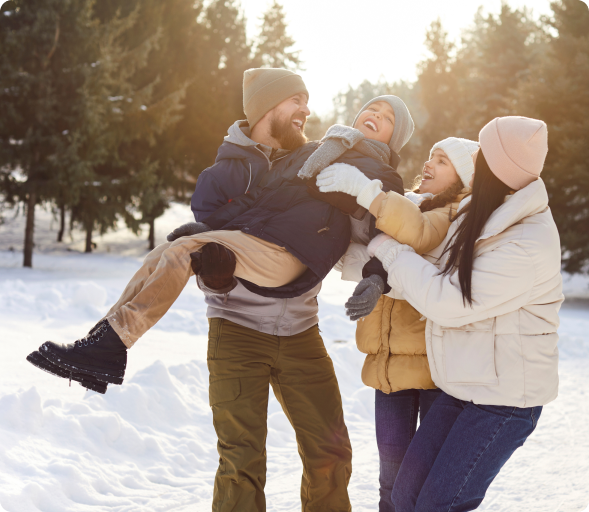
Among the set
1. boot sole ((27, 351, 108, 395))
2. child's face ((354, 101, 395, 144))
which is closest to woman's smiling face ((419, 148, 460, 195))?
child's face ((354, 101, 395, 144))

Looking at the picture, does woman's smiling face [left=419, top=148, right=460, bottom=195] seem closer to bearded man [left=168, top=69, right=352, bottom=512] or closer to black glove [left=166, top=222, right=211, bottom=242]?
bearded man [left=168, top=69, right=352, bottom=512]

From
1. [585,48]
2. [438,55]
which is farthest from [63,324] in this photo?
[438,55]

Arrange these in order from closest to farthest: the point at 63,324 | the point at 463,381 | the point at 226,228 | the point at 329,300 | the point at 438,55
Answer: the point at 463,381, the point at 226,228, the point at 63,324, the point at 329,300, the point at 438,55

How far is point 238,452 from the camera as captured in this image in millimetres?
2770

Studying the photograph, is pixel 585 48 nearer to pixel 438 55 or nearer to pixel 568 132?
pixel 568 132

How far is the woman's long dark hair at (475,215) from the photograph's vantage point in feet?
7.34

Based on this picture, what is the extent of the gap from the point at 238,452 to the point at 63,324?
5728mm

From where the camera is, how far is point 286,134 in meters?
3.20

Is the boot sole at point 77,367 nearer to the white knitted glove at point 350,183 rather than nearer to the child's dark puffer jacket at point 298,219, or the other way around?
the child's dark puffer jacket at point 298,219

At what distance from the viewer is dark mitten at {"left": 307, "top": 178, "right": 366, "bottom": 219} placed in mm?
2762

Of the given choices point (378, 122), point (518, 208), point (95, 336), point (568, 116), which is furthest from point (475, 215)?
point (568, 116)

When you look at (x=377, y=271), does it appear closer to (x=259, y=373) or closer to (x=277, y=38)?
(x=259, y=373)

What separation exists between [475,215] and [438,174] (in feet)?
2.33

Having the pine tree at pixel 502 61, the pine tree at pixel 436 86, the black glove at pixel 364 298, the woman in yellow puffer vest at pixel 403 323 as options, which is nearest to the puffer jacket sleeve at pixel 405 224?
the woman in yellow puffer vest at pixel 403 323
